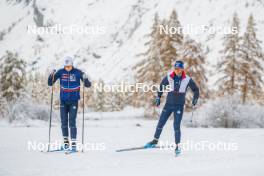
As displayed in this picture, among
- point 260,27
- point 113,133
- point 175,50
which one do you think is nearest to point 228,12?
point 260,27

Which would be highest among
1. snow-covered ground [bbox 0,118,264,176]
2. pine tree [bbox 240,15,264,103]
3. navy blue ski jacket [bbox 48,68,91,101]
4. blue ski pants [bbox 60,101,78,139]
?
pine tree [bbox 240,15,264,103]

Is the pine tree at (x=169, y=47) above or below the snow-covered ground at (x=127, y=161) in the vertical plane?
above

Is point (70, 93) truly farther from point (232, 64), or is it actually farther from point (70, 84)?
point (232, 64)

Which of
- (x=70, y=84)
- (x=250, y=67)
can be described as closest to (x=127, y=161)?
(x=70, y=84)

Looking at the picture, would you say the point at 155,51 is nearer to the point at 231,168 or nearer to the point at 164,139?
the point at 164,139

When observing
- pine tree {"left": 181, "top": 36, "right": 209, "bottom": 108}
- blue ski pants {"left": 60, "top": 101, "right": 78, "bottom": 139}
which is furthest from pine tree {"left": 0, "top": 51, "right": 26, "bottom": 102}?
blue ski pants {"left": 60, "top": 101, "right": 78, "bottom": 139}

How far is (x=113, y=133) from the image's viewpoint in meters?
14.1

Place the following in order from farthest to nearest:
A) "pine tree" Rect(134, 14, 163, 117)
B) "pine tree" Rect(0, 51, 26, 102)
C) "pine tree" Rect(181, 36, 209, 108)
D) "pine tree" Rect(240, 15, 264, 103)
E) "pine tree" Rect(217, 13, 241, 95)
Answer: "pine tree" Rect(0, 51, 26, 102)
"pine tree" Rect(134, 14, 163, 117)
"pine tree" Rect(240, 15, 264, 103)
"pine tree" Rect(217, 13, 241, 95)
"pine tree" Rect(181, 36, 209, 108)

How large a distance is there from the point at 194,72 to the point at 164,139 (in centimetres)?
2067

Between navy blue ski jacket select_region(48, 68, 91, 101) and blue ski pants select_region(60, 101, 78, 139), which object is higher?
navy blue ski jacket select_region(48, 68, 91, 101)

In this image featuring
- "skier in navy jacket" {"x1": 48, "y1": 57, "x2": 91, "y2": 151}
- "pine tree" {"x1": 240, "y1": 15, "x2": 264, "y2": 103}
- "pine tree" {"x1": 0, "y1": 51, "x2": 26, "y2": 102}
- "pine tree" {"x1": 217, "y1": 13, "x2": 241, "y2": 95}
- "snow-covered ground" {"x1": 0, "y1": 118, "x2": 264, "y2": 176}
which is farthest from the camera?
"pine tree" {"x1": 0, "y1": 51, "x2": 26, "y2": 102}

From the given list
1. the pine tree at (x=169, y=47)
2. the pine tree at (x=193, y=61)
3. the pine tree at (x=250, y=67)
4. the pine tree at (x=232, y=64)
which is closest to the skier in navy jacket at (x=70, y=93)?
the pine tree at (x=193, y=61)

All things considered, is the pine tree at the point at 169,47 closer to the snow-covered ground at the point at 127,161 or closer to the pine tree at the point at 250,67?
the pine tree at the point at 250,67

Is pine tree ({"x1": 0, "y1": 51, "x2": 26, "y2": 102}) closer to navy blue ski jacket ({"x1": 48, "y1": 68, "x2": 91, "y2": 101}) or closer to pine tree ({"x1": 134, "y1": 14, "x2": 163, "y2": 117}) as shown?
pine tree ({"x1": 134, "y1": 14, "x2": 163, "y2": 117})
